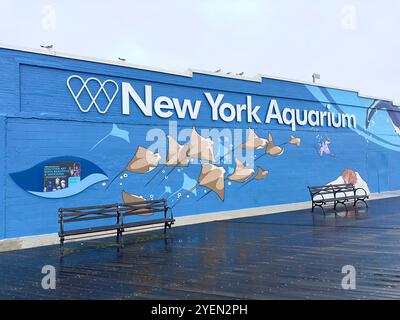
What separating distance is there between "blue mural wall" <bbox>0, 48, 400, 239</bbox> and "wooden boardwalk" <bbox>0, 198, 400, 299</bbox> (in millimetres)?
1467

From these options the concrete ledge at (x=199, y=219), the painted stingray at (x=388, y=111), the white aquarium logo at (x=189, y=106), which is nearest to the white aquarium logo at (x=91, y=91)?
the white aquarium logo at (x=189, y=106)

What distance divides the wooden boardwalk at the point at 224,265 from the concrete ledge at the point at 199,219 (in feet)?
1.55

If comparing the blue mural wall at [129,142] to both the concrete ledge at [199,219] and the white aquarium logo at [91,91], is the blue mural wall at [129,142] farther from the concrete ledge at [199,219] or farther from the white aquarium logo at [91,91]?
the concrete ledge at [199,219]

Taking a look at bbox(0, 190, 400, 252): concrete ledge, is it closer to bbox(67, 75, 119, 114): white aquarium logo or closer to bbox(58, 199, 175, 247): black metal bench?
bbox(58, 199, 175, 247): black metal bench

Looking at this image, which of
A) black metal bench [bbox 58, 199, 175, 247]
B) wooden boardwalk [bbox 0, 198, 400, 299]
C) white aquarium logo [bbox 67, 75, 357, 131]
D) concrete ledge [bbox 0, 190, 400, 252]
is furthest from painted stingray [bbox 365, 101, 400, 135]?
black metal bench [bbox 58, 199, 175, 247]

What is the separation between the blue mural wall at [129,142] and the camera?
10.6 metres

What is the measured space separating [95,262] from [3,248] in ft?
9.37

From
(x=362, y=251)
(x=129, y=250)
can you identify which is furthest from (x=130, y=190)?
(x=362, y=251)

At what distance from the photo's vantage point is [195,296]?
6035mm

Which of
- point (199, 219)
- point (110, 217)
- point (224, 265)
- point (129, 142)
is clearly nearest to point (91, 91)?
point (129, 142)

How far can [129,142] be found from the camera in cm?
1273

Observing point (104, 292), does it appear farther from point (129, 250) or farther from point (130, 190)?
point (130, 190)

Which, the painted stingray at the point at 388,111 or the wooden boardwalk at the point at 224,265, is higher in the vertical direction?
the painted stingray at the point at 388,111

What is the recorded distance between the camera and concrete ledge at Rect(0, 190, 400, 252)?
10266 millimetres
